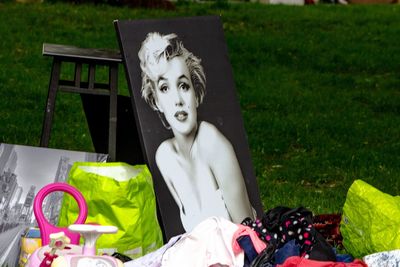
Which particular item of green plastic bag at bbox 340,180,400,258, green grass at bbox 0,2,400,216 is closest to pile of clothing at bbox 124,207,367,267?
green plastic bag at bbox 340,180,400,258

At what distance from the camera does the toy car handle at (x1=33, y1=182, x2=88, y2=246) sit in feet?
13.8

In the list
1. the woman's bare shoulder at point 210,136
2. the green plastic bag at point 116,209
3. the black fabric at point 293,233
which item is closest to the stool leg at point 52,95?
the green plastic bag at point 116,209

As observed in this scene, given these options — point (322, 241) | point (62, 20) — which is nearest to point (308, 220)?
point (322, 241)

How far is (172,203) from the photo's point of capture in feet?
16.5

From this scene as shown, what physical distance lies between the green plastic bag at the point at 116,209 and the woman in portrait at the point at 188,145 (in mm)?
376

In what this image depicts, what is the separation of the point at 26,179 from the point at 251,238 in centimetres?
130

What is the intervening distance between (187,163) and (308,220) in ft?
2.88

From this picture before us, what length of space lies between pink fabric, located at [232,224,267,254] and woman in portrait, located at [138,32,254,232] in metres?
0.76

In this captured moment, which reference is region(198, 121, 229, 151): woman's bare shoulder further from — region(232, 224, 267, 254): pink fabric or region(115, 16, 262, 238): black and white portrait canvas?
region(232, 224, 267, 254): pink fabric

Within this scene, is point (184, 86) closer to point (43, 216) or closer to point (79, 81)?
point (79, 81)

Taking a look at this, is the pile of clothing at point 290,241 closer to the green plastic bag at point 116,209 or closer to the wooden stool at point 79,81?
the green plastic bag at point 116,209

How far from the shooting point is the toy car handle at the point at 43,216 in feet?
13.8

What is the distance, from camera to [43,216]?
4230 mm

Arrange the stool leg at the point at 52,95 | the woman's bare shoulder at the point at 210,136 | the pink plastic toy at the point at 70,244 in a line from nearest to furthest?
1. the pink plastic toy at the point at 70,244
2. the stool leg at the point at 52,95
3. the woman's bare shoulder at the point at 210,136
